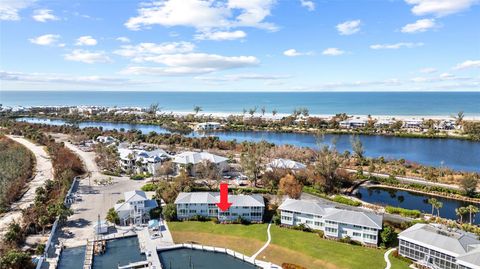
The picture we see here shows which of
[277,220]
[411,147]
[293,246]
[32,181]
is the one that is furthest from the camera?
[411,147]

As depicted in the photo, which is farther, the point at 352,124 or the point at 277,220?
the point at 352,124

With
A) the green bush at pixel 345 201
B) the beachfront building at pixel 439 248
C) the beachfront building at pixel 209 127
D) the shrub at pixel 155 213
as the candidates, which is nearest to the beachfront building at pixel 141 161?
the shrub at pixel 155 213

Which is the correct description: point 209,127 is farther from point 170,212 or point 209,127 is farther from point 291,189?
point 170,212

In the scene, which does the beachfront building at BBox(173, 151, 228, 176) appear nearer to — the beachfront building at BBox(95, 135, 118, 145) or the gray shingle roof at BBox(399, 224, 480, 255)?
the beachfront building at BBox(95, 135, 118, 145)

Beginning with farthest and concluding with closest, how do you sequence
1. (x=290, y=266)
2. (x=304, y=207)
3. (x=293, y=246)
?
(x=304, y=207)
(x=293, y=246)
(x=290, y=266)

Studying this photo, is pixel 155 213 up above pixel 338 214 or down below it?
below

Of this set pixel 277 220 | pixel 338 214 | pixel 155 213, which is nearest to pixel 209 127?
pixel 155 213

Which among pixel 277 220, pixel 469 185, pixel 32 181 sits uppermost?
pixel 469 185

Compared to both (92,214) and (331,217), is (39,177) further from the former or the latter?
(331,217)
